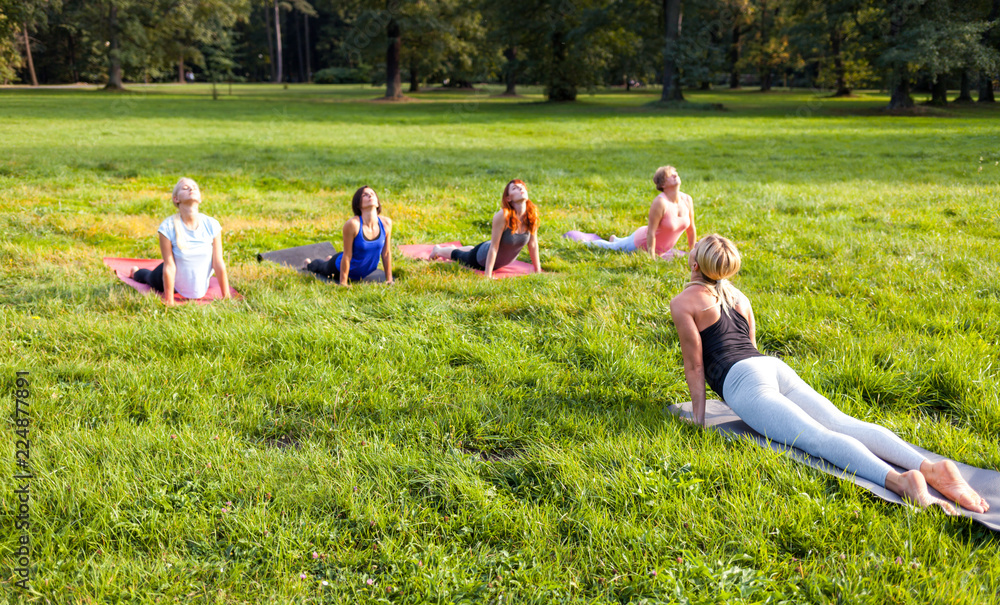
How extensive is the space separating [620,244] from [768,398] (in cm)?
461

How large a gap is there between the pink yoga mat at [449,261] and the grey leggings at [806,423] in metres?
3.56

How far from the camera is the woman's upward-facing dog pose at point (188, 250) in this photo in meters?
→ 5.78

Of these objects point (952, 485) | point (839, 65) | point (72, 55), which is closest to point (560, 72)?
point (839, 65)

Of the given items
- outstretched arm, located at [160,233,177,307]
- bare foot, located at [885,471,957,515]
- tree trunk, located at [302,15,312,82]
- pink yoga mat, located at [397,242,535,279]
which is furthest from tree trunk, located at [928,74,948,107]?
tree trunk, located at [302,15,312,82]

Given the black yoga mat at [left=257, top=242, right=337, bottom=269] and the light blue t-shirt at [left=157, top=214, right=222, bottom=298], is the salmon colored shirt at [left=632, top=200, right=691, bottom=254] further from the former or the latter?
the light blue t-shirt at [left=157, top=214, right=222, bottom=298]

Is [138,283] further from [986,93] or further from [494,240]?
[986,93]

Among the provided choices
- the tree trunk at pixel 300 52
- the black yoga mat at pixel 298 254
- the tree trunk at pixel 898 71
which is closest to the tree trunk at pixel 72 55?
the tree trunk at pixel 300 52

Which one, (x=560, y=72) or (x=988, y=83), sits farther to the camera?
(x=560, y=72)

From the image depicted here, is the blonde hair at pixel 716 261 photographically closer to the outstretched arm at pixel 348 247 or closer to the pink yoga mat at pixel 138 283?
the outstretched arm at pixel 348 247

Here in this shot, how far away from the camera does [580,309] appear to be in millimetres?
5516

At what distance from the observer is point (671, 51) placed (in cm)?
3353

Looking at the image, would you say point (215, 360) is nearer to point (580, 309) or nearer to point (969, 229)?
point (580, 309)

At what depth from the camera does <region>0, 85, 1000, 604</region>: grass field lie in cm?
259

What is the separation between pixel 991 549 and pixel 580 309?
130 inches
